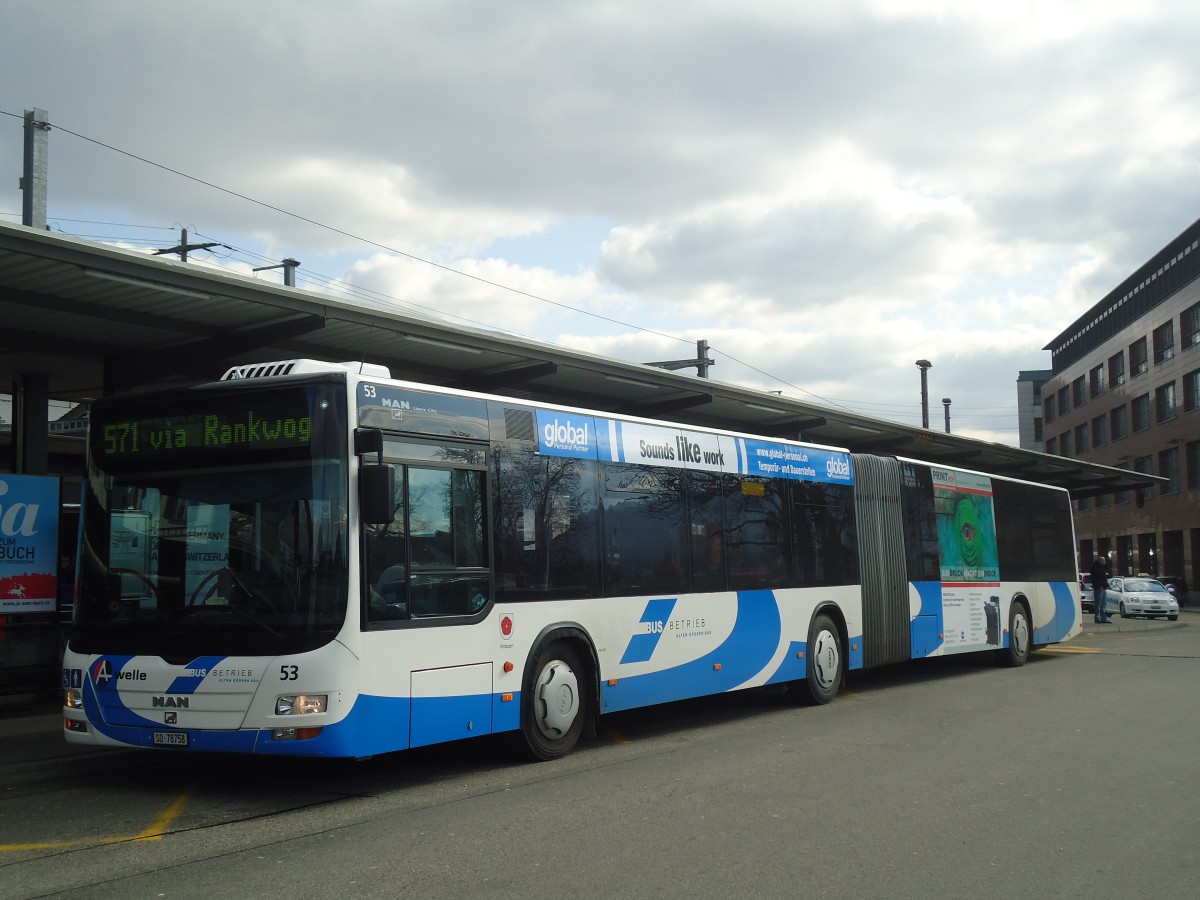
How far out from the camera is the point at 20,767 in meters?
9.36

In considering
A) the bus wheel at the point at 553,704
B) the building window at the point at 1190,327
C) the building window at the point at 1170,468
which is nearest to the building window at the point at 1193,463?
the building window at the point at 1170,468

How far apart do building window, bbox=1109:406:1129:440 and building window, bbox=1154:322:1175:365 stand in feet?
19.4

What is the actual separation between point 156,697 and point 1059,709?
9478 millimetres

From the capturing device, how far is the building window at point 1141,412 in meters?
65.4

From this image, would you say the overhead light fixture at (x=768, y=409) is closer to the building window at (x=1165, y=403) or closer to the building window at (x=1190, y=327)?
the building window at (x=1190, y=327)

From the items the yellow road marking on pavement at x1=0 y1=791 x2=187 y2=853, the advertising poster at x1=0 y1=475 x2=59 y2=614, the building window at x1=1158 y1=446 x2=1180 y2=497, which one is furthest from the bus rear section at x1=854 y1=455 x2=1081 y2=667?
the building window at x1=1158 y1=446 x2=1180 y2=497

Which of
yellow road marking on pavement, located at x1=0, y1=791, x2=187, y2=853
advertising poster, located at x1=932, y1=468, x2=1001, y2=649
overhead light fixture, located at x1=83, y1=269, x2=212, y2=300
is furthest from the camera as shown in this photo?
advertising poster, located at x1=932, y1=468, x2=1001, y2=649

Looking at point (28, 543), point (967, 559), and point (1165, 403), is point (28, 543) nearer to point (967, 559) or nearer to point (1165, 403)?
point (967, 559)

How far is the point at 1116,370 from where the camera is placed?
7112cm

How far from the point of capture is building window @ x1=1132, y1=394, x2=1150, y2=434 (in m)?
65.4

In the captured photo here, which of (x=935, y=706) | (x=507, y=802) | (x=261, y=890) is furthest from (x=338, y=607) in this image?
(x=935, y=706)

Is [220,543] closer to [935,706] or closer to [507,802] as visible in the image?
[507,802]

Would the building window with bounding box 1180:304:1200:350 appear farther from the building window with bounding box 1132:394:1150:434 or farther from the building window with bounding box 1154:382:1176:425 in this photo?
the building window with bounding box 1132:394:1150:434

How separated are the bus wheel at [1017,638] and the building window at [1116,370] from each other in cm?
5661
